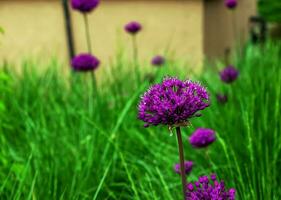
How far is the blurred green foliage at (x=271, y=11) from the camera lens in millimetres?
11492

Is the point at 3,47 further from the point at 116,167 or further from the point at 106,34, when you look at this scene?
the point at 116,167

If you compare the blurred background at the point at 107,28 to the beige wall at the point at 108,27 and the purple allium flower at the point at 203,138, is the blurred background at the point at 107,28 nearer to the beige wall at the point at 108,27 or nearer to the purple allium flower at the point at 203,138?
the beige wall at the point at 108,27

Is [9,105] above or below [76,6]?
below

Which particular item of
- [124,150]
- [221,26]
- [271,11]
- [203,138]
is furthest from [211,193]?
[271,11]

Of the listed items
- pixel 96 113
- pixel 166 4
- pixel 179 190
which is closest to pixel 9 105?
pixel 96 113

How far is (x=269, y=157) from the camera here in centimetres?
228

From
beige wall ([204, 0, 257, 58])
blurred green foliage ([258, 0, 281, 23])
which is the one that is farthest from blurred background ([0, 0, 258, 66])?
blurred green foliage ([258, 0, 281, 23])

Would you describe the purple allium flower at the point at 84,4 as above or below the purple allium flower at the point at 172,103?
below

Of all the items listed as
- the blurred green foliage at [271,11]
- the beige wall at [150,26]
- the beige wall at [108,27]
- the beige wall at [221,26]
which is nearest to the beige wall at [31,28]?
the beige wall at [108,27]

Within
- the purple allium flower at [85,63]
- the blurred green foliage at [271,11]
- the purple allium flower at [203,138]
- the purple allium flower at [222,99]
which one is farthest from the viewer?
the blurred green foliage at [271,11]

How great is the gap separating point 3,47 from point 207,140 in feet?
17.1

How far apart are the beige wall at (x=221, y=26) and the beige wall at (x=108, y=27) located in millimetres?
467

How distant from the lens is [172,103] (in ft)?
3.87

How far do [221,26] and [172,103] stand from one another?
785 centimetres
